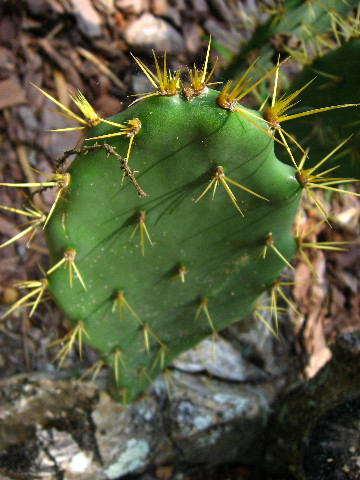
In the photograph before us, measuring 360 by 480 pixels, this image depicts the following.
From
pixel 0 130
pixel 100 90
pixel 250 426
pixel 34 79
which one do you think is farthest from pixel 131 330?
pixel 34 79

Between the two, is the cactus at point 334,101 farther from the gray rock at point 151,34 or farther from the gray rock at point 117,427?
the gray rock at point 151,34

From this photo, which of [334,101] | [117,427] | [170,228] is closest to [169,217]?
[170,228]

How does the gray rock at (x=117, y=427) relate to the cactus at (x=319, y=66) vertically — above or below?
below

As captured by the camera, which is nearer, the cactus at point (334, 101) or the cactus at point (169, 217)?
the cactus at point (169, 217)

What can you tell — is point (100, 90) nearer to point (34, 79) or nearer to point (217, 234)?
point (217, 234)

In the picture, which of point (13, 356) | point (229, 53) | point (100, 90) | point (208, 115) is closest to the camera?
point (208, 115)

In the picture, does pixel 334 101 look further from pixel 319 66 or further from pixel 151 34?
pixel 151 34

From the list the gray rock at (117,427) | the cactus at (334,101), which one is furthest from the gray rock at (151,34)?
the gray rock at (117,427)
